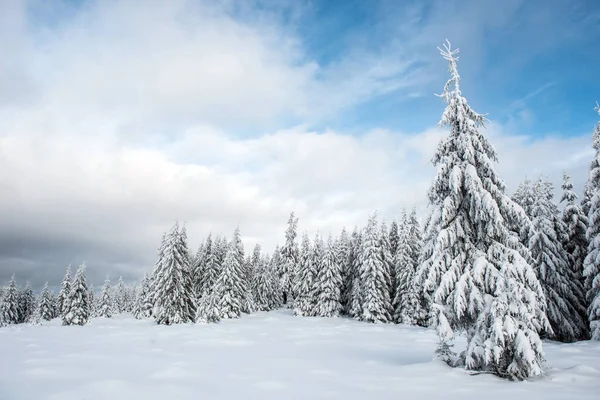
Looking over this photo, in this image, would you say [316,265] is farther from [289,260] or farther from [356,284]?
[289,260]

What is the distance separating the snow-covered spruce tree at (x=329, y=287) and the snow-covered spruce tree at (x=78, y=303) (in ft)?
108

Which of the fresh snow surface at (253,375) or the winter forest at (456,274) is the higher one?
the winter forest at (456,274)

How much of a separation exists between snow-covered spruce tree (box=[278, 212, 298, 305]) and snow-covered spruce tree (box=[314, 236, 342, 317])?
852 inches

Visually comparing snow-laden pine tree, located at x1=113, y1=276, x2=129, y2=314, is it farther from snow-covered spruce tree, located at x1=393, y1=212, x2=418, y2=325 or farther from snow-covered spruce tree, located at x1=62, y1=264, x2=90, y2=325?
snow-covered spruce tree, located at x1=393, y1=212, x2=418, y2=325

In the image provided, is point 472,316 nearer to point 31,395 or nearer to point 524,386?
point 524,386

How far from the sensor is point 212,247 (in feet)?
195

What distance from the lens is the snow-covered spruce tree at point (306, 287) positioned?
55156 mm

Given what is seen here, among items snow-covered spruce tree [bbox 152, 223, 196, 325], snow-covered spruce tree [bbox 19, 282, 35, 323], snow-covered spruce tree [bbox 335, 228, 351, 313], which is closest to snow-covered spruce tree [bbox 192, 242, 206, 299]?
snow-covered spruce tree [bbox 152, 223, 196, 325]

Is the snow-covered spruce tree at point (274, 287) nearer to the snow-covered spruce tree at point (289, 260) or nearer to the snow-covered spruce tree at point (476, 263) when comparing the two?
the snow-covered spruce tree at point (289, 260)

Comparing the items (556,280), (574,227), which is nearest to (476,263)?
(556,280)

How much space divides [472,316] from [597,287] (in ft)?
56.1

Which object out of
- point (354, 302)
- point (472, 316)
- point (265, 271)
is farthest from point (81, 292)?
point (472, 316)

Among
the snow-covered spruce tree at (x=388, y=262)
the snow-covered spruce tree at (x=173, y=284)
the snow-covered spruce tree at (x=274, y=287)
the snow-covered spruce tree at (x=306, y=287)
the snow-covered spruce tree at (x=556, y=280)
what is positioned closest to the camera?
the snow-covered spruce tree at (x=556, y=280)

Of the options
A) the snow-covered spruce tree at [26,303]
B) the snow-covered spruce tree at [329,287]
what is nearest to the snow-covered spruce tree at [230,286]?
the snow-covered spruce tree at [329,287]
